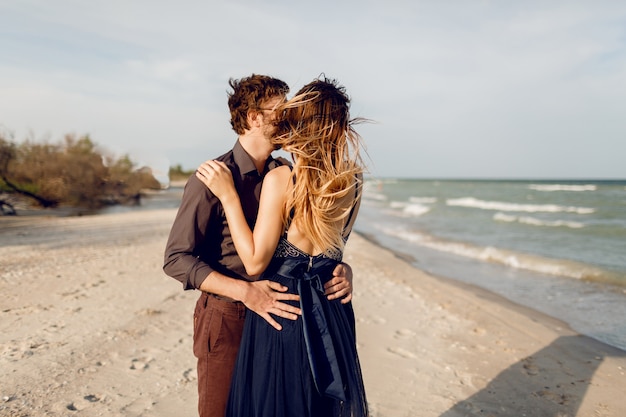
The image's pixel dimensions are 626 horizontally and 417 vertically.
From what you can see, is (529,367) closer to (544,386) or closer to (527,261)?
(544,386)

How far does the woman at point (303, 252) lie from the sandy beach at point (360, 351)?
2216mm

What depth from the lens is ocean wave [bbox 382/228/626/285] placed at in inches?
434

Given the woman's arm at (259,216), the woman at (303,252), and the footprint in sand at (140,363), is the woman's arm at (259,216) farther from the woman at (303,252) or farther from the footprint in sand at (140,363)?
the footprint in sand at (140,363)

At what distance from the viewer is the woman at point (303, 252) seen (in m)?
2.13

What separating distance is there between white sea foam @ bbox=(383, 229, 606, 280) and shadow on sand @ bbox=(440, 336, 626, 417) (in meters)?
5.40

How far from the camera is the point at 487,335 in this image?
21.9 ft

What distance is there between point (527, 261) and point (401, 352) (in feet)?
27.3

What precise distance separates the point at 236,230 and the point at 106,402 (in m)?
2.85

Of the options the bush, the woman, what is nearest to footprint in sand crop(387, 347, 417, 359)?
the woman

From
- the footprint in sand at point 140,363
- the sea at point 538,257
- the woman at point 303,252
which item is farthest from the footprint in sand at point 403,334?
the woman at point 303,252

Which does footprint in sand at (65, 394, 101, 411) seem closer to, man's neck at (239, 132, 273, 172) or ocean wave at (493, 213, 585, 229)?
man's neck at (239, 132, 273, 172)

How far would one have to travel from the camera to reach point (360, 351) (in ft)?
18.9

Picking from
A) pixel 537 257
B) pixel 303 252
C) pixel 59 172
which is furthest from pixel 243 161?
pixel 59 172

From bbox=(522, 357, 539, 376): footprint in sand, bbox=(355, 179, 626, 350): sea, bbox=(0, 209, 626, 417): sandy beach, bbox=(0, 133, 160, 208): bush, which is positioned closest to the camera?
bbox=(0, 209, 626, 417): sandy beach
